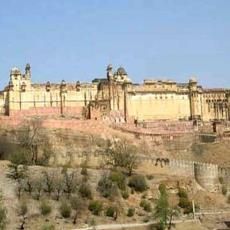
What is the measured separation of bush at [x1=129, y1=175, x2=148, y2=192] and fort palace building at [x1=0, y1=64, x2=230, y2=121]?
21862 mm

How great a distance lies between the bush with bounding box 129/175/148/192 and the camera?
201 feet

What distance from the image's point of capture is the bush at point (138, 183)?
201ft

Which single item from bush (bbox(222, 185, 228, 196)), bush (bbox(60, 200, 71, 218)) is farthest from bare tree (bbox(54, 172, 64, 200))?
bush (bbox(222, 185, 228, 196))

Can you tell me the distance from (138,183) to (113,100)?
27.2m

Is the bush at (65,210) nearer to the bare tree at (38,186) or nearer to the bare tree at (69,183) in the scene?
the bare tree at (38,186)

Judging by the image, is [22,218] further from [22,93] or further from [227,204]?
[22,93]

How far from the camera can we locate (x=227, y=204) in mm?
63281

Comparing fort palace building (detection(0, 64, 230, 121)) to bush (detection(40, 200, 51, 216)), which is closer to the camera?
bush (detection(40, 200, 51, 216))

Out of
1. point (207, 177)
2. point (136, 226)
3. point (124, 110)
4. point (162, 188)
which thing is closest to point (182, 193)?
point (162, 188)

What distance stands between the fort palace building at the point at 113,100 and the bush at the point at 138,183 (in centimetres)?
2186

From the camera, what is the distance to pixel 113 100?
87438 mm

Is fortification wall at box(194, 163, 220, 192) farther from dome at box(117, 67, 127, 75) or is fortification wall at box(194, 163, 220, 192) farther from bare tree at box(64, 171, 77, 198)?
dome at box(117, 67, 127, 75)

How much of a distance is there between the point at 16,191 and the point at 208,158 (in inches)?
1032

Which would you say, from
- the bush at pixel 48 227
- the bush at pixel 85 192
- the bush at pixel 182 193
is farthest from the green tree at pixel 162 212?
the bush at pixel 48 227
